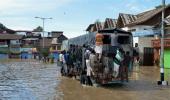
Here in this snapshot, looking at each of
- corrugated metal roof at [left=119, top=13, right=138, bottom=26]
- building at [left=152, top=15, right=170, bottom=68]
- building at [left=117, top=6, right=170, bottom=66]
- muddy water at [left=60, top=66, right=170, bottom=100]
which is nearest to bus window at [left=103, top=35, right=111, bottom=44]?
muddy water at [left=60, top=66, right=170, bottom=100]

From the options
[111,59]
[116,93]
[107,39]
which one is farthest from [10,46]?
[116,93]

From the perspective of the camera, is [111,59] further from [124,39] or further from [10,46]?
[10,46]

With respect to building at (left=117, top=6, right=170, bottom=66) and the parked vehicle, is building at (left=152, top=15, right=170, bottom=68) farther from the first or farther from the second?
the parked vehicle

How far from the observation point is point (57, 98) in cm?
1600

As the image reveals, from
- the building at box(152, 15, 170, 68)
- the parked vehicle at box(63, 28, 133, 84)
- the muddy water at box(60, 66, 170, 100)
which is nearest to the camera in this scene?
the muddy water at box(60, 66, 170, 100)

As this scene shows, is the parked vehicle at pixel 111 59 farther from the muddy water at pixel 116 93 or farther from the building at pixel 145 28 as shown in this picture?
the building at pixel 145 28

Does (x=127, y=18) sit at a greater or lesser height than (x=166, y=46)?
greater

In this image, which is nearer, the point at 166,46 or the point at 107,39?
the point at 107,39

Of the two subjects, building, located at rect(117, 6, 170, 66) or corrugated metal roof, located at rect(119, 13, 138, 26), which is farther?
corrugated metal roof, located at rect(119, 13, 138, 26)

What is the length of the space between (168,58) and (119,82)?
21.1m

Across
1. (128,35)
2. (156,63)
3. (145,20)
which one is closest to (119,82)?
(128,35)

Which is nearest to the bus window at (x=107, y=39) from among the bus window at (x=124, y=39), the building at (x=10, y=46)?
the bus window at (x=124, y=39)

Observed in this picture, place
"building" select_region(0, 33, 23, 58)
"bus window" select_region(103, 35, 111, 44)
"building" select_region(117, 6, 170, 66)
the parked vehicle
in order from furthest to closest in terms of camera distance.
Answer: "building" select_region(0, 33, 23, 58), "building" select_region(117, 6, 170, 66), "bus window" select_region(103, 35, 111, 44), the parked vehicle

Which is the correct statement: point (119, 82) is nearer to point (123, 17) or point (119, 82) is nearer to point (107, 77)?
point (107, 77)
